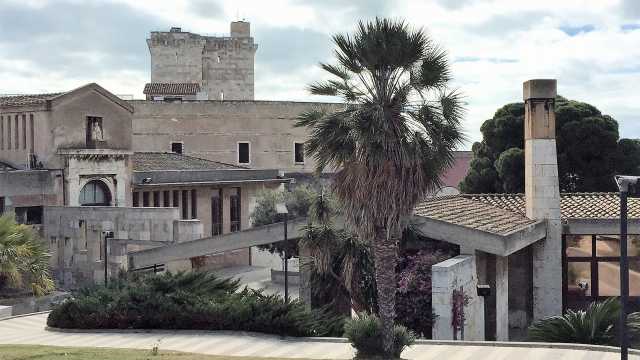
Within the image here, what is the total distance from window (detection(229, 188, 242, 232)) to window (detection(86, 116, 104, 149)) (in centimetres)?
939

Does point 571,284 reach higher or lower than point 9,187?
lower

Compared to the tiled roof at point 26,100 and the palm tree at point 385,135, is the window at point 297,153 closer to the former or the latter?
the tiled roof at point 26,100

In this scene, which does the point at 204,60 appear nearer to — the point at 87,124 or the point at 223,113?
the point at 223,113

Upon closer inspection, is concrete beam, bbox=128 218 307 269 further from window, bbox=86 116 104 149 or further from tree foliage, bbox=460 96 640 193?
tree foliage, bbox=460 96 640 193

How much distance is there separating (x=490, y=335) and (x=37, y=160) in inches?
757

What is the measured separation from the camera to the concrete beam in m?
23.2

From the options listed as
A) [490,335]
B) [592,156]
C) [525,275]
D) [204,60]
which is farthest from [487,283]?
[204,60]

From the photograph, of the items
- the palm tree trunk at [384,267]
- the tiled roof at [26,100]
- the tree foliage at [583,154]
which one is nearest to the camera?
the palm tree trunk at [384,267]

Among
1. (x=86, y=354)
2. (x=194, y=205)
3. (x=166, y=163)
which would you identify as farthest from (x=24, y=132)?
(x=86, y=354)

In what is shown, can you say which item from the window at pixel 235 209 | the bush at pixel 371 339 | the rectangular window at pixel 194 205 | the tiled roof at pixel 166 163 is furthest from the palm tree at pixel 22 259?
the window at pixel 235 209

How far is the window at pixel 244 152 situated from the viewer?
54.9 metres

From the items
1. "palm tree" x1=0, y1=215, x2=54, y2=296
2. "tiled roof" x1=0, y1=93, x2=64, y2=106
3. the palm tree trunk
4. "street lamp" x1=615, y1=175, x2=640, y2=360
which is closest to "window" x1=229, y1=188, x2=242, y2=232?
"tiled roof" x1=0, y1=93, x2=64, y2=106

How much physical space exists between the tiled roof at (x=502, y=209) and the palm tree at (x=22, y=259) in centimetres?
1280

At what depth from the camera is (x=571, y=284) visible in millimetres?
25938
